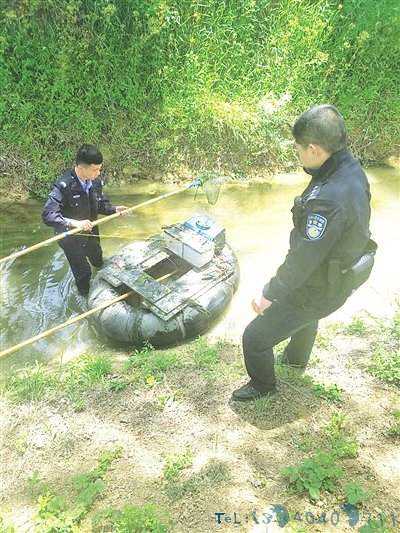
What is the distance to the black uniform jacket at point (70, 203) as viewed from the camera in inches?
157

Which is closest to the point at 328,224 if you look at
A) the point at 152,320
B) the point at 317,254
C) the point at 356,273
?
the point at 317,254

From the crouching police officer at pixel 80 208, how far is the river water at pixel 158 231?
49 cm

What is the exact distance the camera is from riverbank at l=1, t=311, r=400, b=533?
2421mm

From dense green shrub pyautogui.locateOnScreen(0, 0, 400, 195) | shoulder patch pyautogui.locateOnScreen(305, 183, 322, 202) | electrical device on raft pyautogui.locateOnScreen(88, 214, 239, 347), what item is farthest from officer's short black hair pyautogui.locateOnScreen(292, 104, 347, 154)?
dense green shrub pyautogui.locateOnScreen(0, 0, 400, 195)

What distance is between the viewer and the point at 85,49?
19.9 feet

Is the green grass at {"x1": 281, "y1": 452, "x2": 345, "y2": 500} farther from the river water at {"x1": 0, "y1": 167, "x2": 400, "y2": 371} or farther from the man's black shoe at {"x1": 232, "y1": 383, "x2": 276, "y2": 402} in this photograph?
the river water at {"x1": 0, "y1": 167, "x2": 400, "y2": 371}

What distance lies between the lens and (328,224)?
234cm

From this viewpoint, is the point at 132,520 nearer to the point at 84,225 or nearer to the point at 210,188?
the point at 84,225

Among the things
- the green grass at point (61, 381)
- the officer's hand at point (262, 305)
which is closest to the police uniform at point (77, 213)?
the green grass at point (61, 381)

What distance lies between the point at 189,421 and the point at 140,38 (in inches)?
200

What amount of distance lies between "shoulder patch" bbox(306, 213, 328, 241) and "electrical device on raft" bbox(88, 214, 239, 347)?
6.65 feet

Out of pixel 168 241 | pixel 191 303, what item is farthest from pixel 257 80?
pixel 191 303

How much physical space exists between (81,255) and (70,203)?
58cm

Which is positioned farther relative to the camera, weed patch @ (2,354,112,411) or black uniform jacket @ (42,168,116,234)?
black uniform jacket @ (42,168,116,234)
